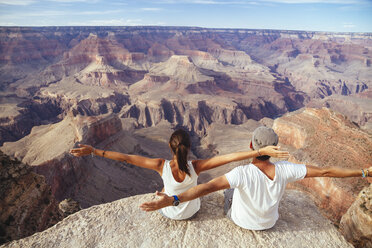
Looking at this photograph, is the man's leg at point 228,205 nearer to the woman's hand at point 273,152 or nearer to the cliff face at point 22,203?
the woman's hand at point 273,152

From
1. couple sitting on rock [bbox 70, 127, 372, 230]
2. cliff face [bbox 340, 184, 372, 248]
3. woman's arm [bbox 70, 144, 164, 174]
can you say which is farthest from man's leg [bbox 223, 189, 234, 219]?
cliff face [bbox 340, 184, 372, 248]

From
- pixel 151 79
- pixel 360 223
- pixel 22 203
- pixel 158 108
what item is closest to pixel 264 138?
pixel 360 223

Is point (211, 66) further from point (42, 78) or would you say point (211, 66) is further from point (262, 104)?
point (42, 78)

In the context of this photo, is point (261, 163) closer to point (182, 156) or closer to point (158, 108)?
point (182, 156)

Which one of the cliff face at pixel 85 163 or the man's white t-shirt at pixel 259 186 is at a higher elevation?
the man's white t-shirt at pixel 259 186

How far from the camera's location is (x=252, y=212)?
4.69 meters

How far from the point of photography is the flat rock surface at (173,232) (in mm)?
4859

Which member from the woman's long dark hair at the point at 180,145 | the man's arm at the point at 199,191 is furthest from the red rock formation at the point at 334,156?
the woman's long dark hair at the point at 180,145

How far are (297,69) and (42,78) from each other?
135 meters

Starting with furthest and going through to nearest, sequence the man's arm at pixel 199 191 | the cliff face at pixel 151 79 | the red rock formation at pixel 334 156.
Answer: the cliff face at pixel 151 79, the red rock formation at pixel 334 156, the man's arm at pixel 199 191

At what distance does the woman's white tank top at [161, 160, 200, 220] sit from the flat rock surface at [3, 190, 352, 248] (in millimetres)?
228

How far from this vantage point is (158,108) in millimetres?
65312

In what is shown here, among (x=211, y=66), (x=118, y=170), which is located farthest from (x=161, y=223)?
(x=211, y=66)

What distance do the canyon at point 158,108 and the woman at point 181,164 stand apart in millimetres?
4869
